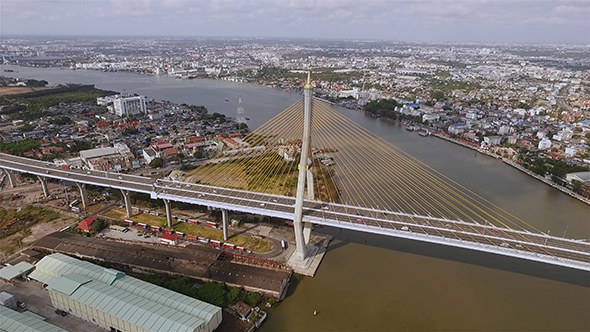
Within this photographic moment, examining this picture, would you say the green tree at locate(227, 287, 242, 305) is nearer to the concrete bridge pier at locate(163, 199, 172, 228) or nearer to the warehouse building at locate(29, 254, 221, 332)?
the warehouse building at locate(29, 254, 221, 332)

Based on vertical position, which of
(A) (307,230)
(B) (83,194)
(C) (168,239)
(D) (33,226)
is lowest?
(D) (33,226)

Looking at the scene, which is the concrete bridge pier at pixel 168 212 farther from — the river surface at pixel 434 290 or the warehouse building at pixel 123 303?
the river surface at pixel 434 290

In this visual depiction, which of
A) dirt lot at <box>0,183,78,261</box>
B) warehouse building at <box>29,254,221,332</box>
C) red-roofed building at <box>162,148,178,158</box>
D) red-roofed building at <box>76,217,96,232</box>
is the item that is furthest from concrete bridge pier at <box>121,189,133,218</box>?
red-roofed building at <box>162,148,178,158</box>

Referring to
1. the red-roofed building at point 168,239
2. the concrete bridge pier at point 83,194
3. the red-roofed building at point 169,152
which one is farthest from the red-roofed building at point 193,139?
the red-roofed building at point 168,239

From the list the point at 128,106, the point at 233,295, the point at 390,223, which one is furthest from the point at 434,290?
the point at 128,106

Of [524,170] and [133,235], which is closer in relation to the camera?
[133,235]

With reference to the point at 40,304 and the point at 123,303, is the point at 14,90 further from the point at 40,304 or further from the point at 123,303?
the point at 123,303

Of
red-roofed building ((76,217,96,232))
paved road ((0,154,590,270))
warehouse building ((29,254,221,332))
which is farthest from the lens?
red-roofed building ((76,217,96,232))
